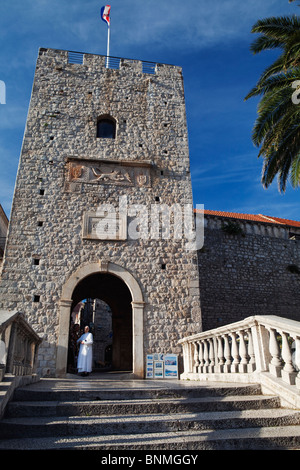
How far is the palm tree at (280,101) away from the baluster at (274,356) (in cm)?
545

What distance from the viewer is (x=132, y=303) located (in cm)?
991

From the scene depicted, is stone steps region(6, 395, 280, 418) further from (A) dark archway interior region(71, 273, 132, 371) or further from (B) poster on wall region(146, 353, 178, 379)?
(A) dark archway interior region(71, 273, 132, 371)

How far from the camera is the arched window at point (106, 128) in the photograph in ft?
40.4

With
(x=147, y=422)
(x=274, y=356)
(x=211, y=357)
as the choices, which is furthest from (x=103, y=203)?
(x=147, y=422)

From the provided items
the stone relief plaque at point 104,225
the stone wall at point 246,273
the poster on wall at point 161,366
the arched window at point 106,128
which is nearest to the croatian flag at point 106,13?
the arched window at point 106,128

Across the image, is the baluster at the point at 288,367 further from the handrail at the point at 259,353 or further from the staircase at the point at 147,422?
the staircase at the point at 147,422

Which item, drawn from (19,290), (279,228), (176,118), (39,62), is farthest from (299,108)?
(279,228)

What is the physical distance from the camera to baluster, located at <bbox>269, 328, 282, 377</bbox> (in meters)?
4.52

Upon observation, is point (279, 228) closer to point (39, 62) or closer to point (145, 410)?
point (39, 62)

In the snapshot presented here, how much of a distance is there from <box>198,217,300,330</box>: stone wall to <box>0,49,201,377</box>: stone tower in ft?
15.8

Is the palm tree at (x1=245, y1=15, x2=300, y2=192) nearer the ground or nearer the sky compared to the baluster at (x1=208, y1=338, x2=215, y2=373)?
nearer the sky

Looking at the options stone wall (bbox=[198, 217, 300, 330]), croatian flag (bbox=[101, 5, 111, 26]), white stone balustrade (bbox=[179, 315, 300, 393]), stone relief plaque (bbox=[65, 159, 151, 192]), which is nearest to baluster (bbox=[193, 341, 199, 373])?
white stone balustrade (bbox=[179, 315, 300, 393])

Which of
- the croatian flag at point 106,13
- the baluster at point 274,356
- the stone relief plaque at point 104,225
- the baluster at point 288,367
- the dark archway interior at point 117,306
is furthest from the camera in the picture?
the croatian flag at point 106,13
